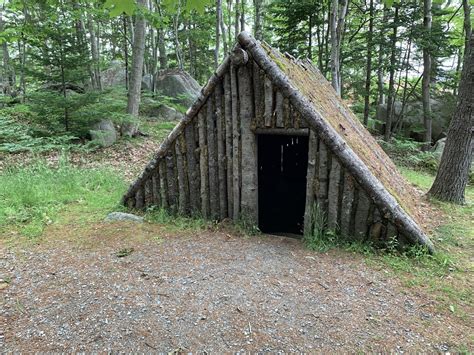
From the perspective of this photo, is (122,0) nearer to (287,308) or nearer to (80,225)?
(287,308)

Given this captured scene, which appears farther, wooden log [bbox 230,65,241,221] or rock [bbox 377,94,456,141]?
rock [bbox 377,94,456,141]

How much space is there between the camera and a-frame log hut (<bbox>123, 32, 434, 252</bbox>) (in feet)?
13.3

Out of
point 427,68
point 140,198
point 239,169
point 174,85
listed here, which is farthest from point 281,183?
point 174,85

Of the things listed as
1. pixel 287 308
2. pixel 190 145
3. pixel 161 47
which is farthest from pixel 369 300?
pixel 161 47

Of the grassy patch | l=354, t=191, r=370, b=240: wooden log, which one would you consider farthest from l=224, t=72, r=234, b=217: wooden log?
the grassy patch

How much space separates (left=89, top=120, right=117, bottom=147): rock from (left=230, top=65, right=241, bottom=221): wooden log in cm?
567

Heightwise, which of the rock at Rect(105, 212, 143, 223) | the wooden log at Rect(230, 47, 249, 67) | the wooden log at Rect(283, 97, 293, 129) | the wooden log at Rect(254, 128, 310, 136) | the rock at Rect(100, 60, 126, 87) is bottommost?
the rock at Rect(105, 212, 143, 223)

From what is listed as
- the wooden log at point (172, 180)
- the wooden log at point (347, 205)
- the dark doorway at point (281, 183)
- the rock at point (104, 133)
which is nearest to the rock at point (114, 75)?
the rock at point (104, 133)

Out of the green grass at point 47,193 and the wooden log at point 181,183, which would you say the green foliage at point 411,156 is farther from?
the green grass at point 47,193

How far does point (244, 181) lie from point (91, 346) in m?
2.80

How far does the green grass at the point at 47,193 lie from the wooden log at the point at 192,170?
1578 mm

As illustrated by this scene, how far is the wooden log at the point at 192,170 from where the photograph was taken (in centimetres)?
495

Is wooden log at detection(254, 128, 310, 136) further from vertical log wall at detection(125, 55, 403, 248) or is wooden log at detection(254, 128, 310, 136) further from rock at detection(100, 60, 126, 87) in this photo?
rock at detection(100, 60, 126, 87)

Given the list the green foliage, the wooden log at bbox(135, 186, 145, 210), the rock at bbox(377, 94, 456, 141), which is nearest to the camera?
the wooden log at bbox(135, 186, 145, 210)
